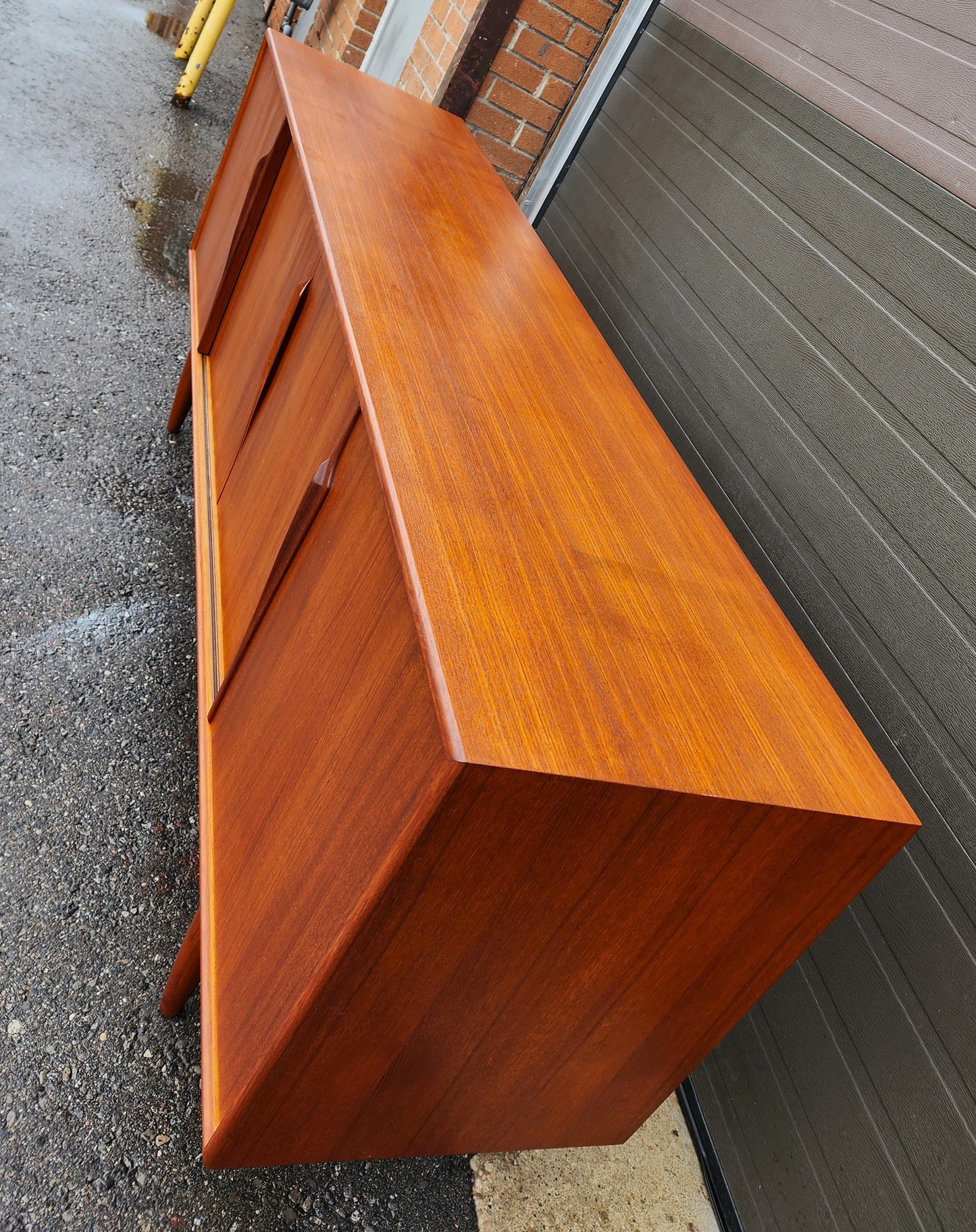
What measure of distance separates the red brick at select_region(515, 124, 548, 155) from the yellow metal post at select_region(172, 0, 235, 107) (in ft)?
8.29

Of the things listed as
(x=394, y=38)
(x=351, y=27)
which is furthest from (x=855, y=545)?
(x=351, y=27)

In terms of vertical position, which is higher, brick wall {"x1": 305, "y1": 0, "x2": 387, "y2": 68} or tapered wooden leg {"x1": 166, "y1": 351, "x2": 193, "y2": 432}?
brick wall {"x1": 305, "y1": 0, "x2": 387, "y2": 68}

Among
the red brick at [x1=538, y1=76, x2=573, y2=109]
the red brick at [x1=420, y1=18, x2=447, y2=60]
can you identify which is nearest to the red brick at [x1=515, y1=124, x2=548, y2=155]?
the red brick at [x1=538, y1=76, x2=573, y2=109]

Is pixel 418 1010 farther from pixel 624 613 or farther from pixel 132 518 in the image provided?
pixel 132 518

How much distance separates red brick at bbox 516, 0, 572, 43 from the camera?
3248 millimetres

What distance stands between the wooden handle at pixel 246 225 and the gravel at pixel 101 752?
1.81ft

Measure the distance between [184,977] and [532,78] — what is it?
324 cm

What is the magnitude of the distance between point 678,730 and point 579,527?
1.18 feet

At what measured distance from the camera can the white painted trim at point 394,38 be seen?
12.8 ft

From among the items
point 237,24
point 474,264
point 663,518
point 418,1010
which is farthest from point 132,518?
point 237,24

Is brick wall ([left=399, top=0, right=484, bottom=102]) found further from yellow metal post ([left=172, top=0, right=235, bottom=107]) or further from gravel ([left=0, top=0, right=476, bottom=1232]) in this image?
yellow metal post ([left=172, top=0, right=235, bottom=107])

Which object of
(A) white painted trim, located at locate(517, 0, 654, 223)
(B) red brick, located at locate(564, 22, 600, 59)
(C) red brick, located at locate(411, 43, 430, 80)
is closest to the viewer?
(A) white painted trim, located at locate(517, 0, 654, 223)

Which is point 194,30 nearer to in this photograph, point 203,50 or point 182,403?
point 203,50

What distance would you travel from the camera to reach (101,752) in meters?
2.03
